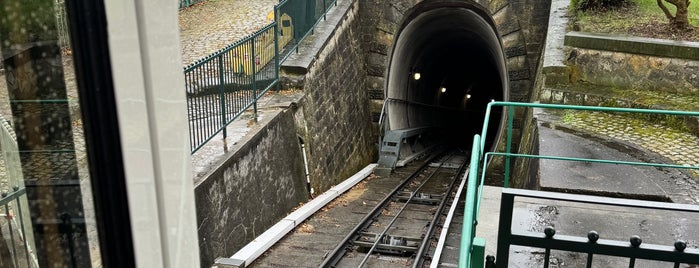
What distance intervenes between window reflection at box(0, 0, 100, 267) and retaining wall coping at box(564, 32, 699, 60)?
378 inches

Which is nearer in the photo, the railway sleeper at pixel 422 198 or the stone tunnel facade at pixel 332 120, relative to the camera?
the stone tunnel facade at pixel 332 120

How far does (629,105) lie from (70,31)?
8.78 meters

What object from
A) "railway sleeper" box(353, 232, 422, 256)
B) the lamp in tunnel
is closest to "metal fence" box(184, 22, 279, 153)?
"railway sleeper" box(353, 232, 422, 256)

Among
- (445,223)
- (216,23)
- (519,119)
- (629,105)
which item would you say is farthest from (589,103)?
(216,23)

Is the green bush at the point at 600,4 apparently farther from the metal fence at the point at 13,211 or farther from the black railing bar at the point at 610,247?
the metal fence at the point at 13,211

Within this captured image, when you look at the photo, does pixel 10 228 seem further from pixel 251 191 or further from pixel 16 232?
pixel 251 191

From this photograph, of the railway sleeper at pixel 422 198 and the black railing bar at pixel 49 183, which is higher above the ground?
the black railing bar at pixel 49 183

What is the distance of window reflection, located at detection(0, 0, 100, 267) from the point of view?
0.90m

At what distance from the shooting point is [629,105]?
26.8ft

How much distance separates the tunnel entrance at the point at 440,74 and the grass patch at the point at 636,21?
3354 millimetres

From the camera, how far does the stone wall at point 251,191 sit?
259 inches

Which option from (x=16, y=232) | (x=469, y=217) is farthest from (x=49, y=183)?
(x=469, y=217)

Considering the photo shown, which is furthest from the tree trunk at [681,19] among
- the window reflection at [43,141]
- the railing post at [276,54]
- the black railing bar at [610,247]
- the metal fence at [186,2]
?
the metal fence at [186,2]

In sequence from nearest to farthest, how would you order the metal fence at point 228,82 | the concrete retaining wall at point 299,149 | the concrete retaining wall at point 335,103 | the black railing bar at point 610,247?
the black railing bar at point 610,247
the concrete retaining wall at point 299,149
the metal fence at point 228,82
the concrete retaining wall at point 335,103
